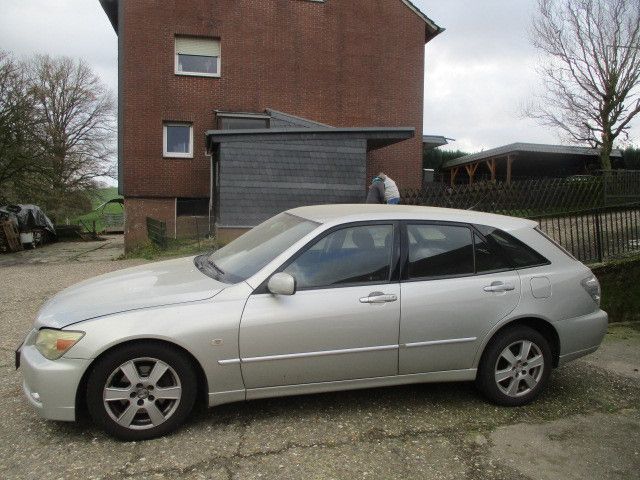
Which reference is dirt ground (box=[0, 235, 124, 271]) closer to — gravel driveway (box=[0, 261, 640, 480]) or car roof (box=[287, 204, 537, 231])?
gravel driveway (box=[0, 261, 640, 480])

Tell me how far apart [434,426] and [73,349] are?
2.40 meters

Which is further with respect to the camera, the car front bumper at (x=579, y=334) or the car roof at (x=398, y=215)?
the car front bumper at (x=579, y=334)

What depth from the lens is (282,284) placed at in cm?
351

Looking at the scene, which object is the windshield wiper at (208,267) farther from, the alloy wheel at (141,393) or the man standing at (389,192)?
the man standing at (389,192)

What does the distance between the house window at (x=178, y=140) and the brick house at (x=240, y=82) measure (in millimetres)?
36

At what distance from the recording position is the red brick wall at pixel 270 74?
63.2 ft

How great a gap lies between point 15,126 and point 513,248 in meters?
22.5

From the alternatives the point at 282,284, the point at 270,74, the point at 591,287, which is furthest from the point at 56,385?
the point at 270,74

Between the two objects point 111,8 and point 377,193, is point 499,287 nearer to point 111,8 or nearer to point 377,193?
point 377,193

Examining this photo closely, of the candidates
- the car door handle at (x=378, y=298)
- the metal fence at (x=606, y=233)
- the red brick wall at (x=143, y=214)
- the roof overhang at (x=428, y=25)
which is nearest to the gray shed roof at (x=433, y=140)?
the roof overhang at (x=428, y=25)

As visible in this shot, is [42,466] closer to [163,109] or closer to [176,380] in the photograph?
[176,380]

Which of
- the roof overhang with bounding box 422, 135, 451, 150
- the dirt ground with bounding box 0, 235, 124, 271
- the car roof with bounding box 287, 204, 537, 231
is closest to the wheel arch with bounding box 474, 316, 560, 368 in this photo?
the car roof with bounding box 287, 204, 537, 231

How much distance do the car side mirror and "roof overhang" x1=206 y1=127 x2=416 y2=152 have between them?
1227cm

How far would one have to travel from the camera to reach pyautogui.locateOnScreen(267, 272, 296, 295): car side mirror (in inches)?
138
